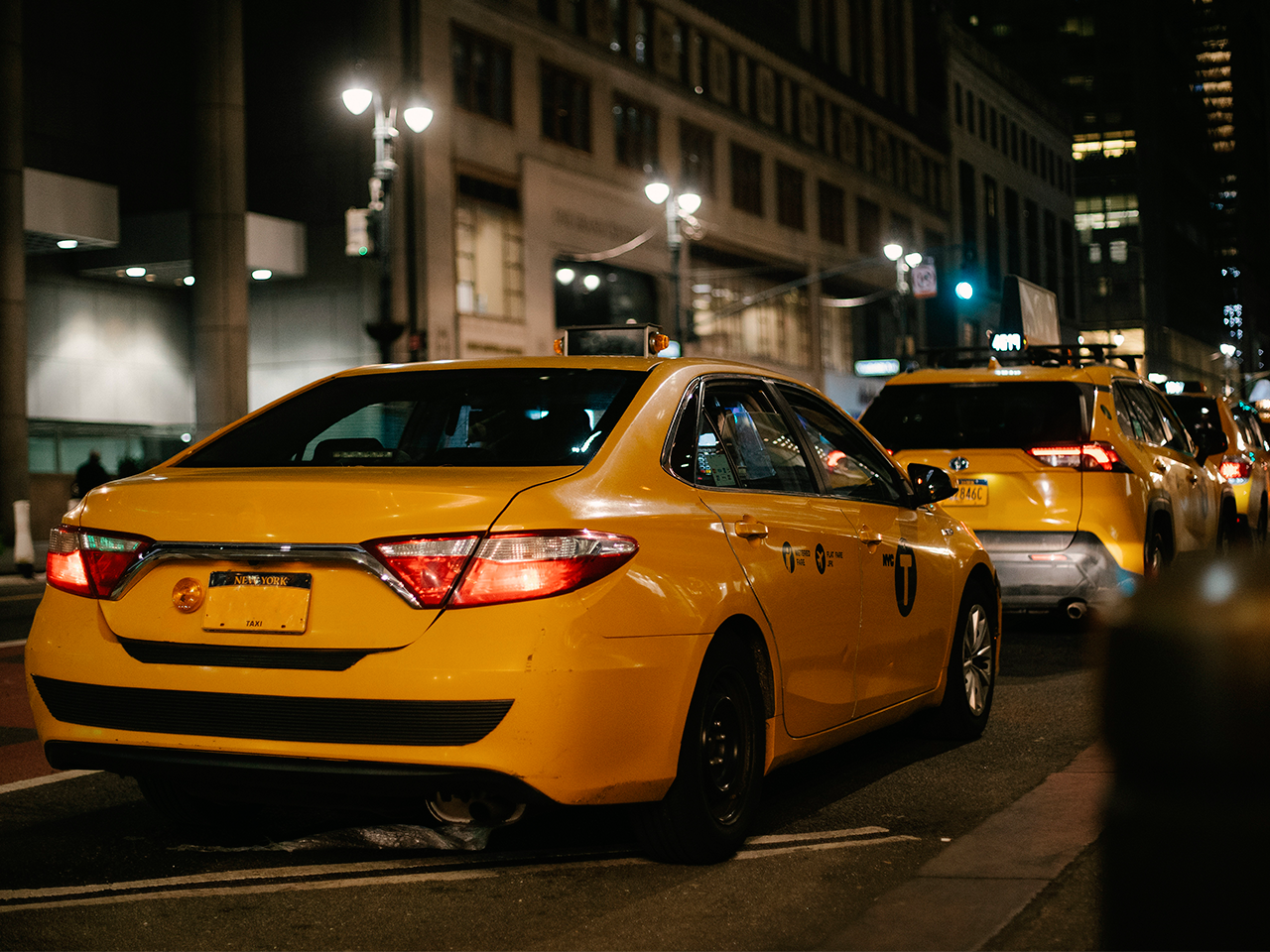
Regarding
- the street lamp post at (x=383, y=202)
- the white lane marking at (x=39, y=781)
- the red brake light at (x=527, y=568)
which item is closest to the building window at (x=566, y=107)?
the street lamp post at (x=383, y=202)

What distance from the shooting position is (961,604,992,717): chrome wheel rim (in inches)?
280

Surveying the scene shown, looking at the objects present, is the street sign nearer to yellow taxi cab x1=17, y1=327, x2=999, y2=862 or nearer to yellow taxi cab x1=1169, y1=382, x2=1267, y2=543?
yellow taxi cab x1=1169, y1=382, x2=1267, y2=543

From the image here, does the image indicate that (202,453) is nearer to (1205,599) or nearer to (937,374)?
(1205,599)

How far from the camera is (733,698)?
16.1ft

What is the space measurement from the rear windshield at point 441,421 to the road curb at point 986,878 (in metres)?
1.56

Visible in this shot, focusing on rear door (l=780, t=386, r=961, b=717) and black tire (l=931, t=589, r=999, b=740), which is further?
black tire (l=931, t=589, r=999, b=740)

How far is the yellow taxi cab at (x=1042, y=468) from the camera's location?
10102 mm

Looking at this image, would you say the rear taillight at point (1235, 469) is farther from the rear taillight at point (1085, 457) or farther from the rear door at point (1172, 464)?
the rear taillight at point (1085, 457)

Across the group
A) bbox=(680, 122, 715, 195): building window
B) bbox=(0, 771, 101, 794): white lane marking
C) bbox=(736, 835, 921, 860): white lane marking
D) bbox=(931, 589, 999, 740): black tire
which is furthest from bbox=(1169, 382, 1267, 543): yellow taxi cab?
bbox=(680, 122, 715, 195): building window

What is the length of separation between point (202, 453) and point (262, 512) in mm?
998

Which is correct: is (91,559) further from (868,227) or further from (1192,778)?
(868,227)

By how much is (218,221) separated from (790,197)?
2840 centimetres

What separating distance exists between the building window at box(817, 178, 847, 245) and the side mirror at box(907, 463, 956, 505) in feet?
177

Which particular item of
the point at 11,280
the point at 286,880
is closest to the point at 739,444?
the point at 286,880
